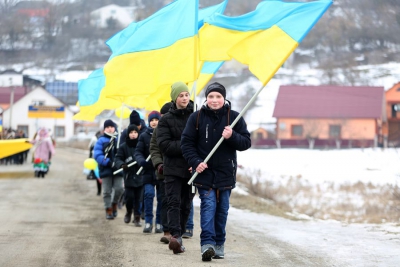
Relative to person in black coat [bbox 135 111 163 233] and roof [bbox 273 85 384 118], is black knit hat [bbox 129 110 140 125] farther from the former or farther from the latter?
roof [bbox 273 85 384 118]

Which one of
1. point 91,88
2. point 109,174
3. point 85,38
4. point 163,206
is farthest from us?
point 85,38

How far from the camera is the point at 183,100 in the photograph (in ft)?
33.1

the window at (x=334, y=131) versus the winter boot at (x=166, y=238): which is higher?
the window at (x=334, y=131)

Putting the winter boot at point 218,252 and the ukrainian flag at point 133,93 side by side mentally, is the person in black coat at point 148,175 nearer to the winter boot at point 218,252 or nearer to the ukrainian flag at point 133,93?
the ukrainian flag at point 133,93

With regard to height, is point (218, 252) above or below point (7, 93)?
below

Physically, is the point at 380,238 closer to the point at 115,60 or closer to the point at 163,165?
the point at 163,165

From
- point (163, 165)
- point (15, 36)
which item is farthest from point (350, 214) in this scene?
point (15, 36)

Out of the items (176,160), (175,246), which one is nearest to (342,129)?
(176,160)

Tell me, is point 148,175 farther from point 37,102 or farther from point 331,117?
point 37,102

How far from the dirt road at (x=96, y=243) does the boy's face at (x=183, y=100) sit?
5.63 ft

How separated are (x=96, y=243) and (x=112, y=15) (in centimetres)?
13312

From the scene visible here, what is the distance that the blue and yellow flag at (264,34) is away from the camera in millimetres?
10172

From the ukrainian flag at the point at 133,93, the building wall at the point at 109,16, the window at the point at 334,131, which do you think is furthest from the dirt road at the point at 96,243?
the building wall at the point at 109,16

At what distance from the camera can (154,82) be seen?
1244cm
